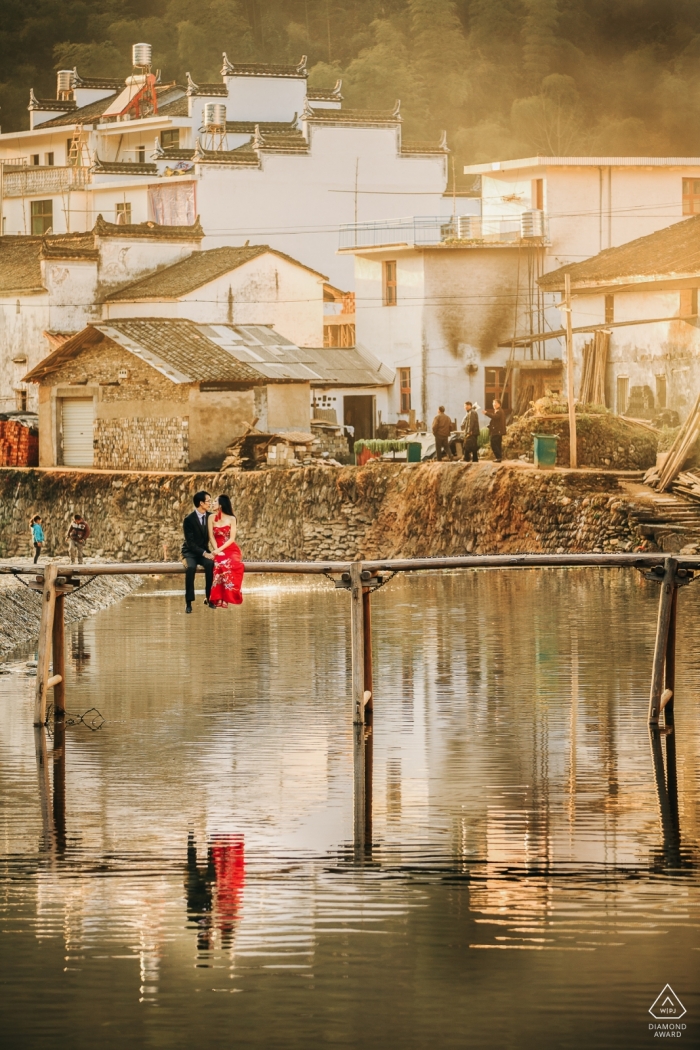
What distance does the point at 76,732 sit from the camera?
16422mm

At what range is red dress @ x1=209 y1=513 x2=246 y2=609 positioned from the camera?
15.3 metres

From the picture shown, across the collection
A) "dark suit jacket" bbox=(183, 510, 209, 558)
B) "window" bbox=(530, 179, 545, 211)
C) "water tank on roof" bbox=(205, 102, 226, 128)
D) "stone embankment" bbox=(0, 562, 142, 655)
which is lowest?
"stone embankment" bbox=(0, 562, 142, 655)

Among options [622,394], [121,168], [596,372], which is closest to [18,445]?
[596,372]

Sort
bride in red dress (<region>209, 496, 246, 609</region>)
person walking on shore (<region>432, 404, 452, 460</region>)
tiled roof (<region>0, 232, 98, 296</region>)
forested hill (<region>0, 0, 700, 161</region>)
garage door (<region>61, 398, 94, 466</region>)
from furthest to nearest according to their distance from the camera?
forested hill (<region>0, 0, 700, 161</region>), tiled roof (<region>0, 232, 98, 296</region>), garage door (<region>61, 398, 94, 466</region>), person walking on shore (<region>432, 404, 452, 460</region>), bride in red dress (<region>209, 496, 246, 609</region>)

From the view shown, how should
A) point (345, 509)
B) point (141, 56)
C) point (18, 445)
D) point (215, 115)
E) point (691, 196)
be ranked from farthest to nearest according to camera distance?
point (141, 56) < point (215, 115) < point (691, 196) < point (18, 445) < point (345, 509)

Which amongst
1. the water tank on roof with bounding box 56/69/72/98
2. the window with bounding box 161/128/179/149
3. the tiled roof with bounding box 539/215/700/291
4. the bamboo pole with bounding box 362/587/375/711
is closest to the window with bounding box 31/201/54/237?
the window with bounding box 161/128/179/149

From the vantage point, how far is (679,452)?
35.6 meters

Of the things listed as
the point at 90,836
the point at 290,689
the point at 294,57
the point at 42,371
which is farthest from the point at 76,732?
the point at 294,57

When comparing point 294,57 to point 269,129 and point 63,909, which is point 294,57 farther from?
point 63,909

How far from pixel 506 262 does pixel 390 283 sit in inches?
143

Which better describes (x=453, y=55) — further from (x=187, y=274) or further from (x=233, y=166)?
(x=187, y=274)

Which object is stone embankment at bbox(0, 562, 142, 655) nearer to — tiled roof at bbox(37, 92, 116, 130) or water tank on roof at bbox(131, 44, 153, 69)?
tiled roof at bbox(37, 92, 116, 130)

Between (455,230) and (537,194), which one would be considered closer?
(537,194)

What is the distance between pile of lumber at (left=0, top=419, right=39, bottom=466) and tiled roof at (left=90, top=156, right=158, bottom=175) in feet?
→ 53.0
